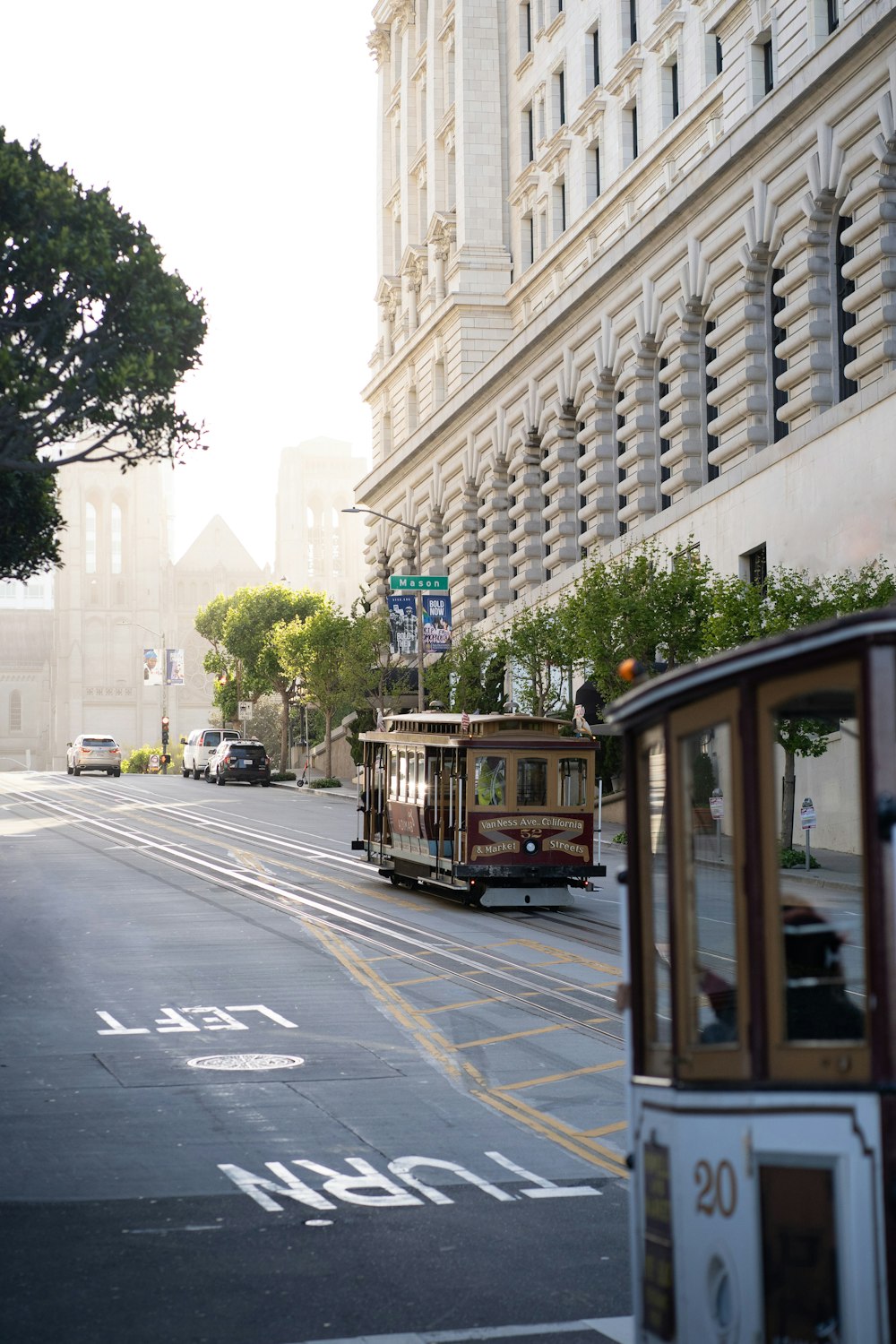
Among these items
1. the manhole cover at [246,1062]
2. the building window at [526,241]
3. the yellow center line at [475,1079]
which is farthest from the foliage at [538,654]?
the manhole cover at [246,1062]

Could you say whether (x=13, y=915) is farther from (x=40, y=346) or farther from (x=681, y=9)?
(x=681, y=9)

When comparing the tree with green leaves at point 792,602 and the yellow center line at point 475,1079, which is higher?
the tree with green leaves at point 792,602

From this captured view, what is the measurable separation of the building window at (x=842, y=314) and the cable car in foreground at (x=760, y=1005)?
32.0 m

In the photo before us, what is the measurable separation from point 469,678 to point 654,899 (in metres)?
49.2

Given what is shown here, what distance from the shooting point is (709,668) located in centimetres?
538

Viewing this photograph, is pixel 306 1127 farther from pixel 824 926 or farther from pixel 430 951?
pixel 430 951

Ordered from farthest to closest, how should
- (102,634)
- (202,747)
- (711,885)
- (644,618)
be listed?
(102,634), (202,747), (644,618), (711,885)

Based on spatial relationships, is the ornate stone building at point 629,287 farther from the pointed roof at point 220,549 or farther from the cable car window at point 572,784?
the pointed roof at point 220,549

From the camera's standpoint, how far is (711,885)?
5.74m

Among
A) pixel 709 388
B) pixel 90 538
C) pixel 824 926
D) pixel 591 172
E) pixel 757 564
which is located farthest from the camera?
pixel 90 538

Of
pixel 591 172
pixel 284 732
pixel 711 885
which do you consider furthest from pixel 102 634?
pixel 711 885

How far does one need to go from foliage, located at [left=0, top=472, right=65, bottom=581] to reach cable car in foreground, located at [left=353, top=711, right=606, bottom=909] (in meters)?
8.31

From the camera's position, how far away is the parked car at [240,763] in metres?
67.1

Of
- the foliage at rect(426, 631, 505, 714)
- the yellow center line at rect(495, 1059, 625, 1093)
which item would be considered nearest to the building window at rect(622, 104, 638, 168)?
the foliage at rect(426, 631, 505, 714)
